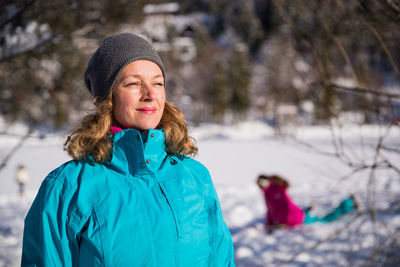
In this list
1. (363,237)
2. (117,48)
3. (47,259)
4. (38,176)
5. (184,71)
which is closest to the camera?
(47,259)

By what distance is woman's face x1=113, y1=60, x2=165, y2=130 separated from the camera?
133 centimetres

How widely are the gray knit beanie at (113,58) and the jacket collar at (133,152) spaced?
0.23 metres

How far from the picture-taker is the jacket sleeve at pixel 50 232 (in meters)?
1.10

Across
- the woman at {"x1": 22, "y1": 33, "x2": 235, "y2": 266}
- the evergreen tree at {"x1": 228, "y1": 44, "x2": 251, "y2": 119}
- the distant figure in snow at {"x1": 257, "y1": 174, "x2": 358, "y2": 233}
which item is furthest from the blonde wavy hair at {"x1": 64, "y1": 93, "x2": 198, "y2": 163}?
the evergreen tree at {"x1": 228, "y1": 44, "x2": 251, "y2": 119}

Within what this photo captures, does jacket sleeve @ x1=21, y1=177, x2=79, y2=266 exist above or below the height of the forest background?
below

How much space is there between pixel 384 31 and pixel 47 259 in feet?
7.78

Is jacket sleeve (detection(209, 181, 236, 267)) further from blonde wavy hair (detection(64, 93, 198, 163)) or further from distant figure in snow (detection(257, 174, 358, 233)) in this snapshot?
distant figure in snow (detection(257, 174, 358, 233))

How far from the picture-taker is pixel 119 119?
1362 millimetres

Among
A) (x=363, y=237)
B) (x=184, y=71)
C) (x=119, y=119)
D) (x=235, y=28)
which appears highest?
(x=235, y=28)

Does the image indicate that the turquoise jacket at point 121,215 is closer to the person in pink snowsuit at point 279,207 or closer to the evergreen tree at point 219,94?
the person in pink snowsuit at point 279,207

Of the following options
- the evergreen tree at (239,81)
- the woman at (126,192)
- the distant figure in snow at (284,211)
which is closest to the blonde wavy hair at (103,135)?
the woman at (126,192)

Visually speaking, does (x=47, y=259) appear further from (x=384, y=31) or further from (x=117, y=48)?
(x=384, y=31)

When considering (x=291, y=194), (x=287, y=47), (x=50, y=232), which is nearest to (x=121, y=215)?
(x=50, y=232)

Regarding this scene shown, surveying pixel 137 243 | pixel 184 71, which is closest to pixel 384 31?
pixel 137 243
